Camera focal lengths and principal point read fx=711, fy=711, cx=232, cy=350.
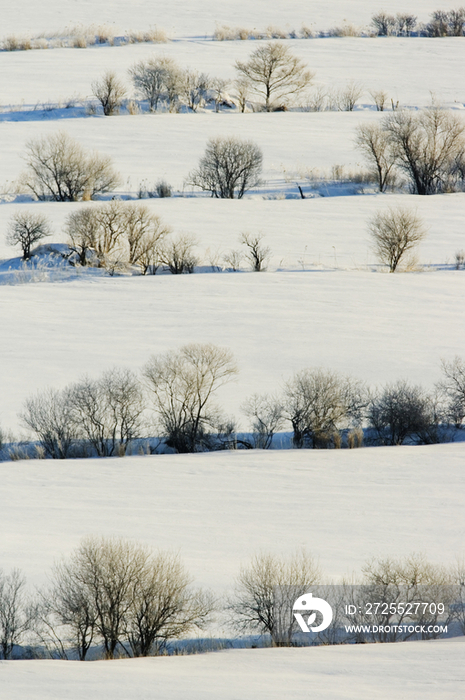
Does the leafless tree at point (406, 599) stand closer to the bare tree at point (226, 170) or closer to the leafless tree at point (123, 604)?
the leafless tree at point (123, 604)

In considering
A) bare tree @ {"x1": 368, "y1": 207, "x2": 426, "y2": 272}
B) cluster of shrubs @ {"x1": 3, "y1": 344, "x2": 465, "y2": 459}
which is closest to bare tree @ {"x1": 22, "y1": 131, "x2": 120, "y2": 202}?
bare tree @ {"x1": 368, "y1": 207, "x2": 426, "y2": 272}

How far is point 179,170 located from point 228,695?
2431cm

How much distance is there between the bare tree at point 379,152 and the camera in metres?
28.3

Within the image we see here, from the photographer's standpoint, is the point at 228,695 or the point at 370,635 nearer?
the point at 228,695

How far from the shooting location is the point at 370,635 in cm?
730

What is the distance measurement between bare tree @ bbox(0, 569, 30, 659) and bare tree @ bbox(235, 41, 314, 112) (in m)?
32.4

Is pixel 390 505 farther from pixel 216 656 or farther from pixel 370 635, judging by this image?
pixel 216 656

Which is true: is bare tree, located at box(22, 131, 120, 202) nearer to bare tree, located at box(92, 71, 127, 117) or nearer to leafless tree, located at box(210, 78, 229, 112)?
bare tree, located at box(92, 71, 127, 117)

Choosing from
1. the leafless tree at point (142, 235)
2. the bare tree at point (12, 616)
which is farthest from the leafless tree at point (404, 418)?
the leafless tree at point (142, 235)

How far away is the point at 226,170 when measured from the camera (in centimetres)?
2691

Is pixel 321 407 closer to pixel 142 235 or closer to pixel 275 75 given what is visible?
pixel 142 235

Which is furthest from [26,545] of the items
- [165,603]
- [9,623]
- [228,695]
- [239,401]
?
[239,401]

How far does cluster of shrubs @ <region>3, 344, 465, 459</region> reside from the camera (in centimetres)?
1288

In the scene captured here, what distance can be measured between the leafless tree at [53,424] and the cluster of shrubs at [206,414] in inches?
0.7
